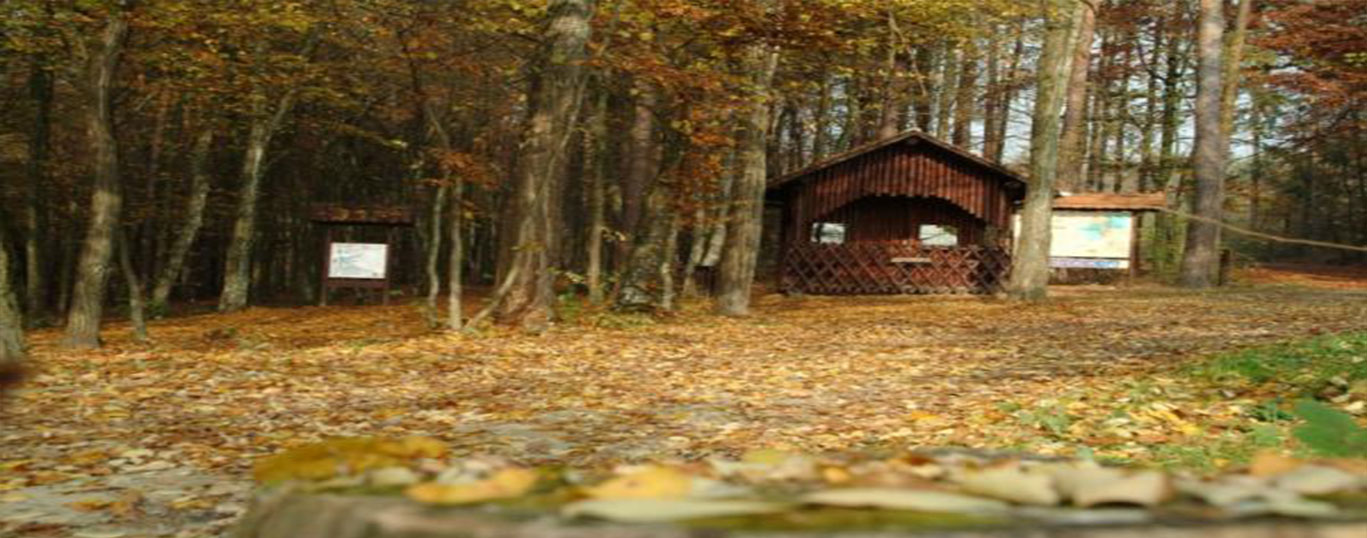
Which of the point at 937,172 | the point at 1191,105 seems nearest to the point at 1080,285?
the point at 937,172

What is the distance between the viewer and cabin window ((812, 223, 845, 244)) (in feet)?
93.0

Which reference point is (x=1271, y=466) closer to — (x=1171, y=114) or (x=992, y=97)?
(x=992, y=97)

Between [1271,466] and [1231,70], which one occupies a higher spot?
[1231,70]

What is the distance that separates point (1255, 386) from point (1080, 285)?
74.0 feet

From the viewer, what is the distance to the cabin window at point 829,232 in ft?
93.0

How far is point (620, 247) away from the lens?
891 inches

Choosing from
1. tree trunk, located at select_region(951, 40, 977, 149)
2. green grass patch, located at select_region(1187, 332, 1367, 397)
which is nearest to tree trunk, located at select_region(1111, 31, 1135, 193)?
tree trunk, located at select_region(951, 40, 977, 149)

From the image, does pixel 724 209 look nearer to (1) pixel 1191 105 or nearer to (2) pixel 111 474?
(2) pixel 111 474

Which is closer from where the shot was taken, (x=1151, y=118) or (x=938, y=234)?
(x=938, y=234)

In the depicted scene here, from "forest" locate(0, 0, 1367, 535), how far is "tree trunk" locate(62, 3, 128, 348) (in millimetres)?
45

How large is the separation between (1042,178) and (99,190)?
16.0m

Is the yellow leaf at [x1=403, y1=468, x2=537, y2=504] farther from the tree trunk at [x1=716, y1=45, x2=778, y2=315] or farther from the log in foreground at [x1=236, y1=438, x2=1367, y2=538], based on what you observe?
the tree trunk at [x1=716, y1=45, x2=778, y2=315]

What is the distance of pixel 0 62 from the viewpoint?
21094mm

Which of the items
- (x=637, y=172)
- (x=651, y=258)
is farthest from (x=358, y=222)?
(x=651, y=258)
